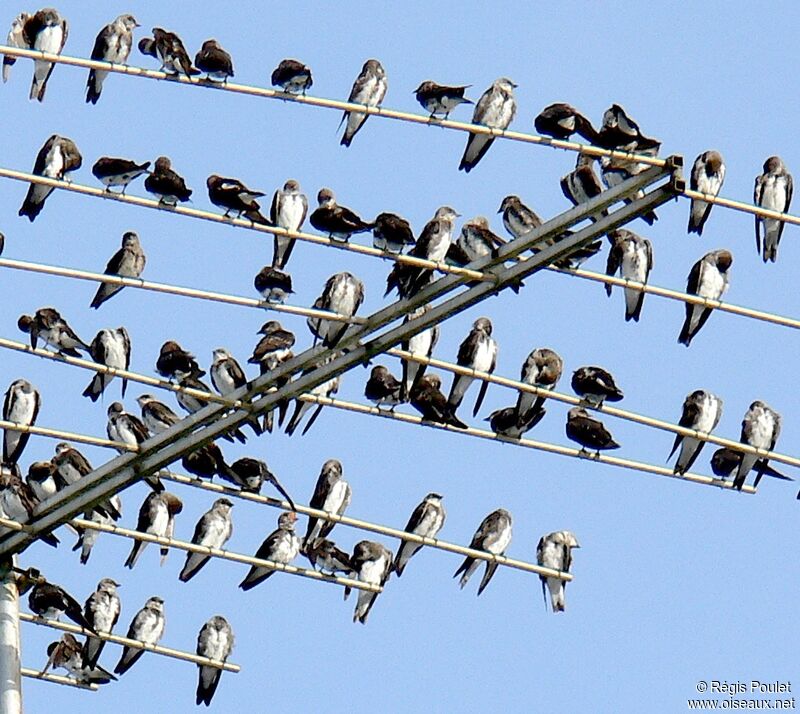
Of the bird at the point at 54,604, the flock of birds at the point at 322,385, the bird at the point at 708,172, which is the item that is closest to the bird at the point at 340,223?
the flock of birds at the point at 322,385

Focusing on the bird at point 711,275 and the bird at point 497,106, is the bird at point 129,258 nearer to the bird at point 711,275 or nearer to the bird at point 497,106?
the bird at point 497,106

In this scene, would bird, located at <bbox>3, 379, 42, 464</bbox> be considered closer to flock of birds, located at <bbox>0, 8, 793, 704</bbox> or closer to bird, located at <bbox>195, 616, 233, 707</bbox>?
flock of birds, located at <bbox>0, 8, 793, 704</bbox>

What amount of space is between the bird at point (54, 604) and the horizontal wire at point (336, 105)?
148 inches

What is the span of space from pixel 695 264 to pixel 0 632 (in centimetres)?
897

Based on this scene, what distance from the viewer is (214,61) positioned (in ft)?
59.5

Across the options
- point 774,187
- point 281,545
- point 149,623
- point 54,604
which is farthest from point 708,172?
point 54,604

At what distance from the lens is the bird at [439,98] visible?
59.8 feet

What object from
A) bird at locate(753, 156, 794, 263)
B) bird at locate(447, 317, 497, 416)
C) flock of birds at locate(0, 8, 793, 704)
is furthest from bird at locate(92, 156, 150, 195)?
bird at locate(753, 156, 794, 263)

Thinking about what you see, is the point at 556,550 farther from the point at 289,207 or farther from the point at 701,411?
the point at 289,207

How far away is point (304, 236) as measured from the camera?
45.9 ft

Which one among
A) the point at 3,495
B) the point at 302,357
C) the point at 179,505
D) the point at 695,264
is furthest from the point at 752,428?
the point at 302,357

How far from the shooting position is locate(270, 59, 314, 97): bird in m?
18.4

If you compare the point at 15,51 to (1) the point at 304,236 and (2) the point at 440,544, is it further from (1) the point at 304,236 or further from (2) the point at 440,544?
(2) the point at 440,544

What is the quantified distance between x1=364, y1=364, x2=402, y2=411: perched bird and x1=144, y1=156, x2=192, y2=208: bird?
244cm
